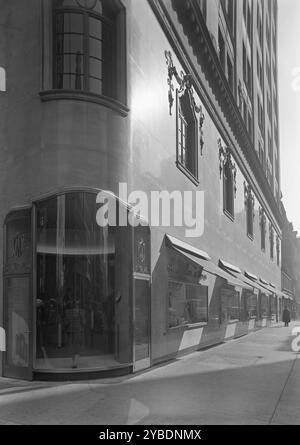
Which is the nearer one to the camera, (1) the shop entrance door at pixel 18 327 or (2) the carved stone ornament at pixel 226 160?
(1) the shop entrance door at pixel 18 327

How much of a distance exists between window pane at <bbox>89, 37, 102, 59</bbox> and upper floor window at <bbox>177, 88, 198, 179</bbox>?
5.70 meters

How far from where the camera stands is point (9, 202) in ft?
39.8

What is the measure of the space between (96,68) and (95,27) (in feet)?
3.35

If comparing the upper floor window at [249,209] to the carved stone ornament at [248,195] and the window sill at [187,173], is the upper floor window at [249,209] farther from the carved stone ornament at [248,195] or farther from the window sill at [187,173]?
the window sill at [187,173]

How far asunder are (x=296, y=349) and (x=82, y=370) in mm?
11120

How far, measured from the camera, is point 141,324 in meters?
13.4

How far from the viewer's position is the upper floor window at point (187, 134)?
18875 mm

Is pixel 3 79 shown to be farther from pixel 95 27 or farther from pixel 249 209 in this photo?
pixel 249 209

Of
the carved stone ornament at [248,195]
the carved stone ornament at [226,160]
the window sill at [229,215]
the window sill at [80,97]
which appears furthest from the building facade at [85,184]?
the carved stone ornament at [248,195]

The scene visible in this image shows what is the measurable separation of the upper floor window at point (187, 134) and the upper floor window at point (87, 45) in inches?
215

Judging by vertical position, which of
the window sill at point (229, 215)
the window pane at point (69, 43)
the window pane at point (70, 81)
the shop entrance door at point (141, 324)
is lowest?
the shop entrance door at point (141, 324)

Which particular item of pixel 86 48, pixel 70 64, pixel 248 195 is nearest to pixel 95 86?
pixel 70 64

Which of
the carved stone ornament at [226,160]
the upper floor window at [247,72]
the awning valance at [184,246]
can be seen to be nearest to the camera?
the awning valance at [184,246]
